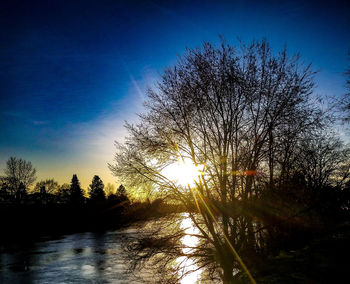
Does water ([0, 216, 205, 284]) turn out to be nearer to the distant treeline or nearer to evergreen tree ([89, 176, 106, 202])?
the distant treeline

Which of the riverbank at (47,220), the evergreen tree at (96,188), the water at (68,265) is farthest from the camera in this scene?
the evergreen tree at (96,188)

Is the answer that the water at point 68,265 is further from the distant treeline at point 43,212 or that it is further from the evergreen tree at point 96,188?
the evergreen tree at point 96,188

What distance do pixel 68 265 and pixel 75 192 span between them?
2452 inches

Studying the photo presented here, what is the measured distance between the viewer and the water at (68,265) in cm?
2103

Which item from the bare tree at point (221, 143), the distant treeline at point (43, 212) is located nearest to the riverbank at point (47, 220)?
the distant treeline at point (43, 212)

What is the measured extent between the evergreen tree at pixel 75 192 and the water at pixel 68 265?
46.8 meters

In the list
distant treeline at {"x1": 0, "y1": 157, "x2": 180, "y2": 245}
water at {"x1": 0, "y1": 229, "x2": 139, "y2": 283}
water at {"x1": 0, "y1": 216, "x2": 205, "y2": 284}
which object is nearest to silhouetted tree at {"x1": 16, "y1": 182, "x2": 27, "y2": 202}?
distant treeline at {"x1": 0, "y1": 157, "x2": 180, "y2": 245}

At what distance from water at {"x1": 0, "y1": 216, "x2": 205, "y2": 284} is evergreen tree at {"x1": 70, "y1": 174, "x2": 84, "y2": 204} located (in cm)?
4677

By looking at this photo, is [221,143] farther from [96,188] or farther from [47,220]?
[96,188]

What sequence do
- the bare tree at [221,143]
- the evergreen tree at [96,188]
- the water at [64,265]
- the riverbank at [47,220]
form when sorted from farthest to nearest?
the evergreen tree at [96,188]
the riverbank at [47,220]
the water at [64,265]
the bare tree at [221,143]

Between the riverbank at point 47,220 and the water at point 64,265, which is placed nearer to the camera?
the water at point 64,265

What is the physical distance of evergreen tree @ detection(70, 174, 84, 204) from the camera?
268 ft

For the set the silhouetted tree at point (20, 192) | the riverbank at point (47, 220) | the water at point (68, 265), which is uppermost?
the silhouetted tree at point (20, 192)

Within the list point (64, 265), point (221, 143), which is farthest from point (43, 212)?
point (221, 143)
